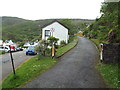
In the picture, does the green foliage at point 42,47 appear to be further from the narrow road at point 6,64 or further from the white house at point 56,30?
the white house at point 56,30

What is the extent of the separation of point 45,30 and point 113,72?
2423 centimetres

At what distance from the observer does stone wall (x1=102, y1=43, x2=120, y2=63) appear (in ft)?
33.2

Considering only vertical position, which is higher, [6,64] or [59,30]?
[59,30]

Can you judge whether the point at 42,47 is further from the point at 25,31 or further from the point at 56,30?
the point at 25,31

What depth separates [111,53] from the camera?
33.7 feet

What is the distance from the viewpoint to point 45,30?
30844 mm

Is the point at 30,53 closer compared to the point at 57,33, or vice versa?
the point at 30,53

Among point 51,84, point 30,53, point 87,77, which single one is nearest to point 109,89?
point 87,77

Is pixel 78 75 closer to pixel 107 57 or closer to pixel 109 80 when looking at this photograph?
pixel 109 80

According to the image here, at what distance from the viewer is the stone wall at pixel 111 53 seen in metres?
10.1

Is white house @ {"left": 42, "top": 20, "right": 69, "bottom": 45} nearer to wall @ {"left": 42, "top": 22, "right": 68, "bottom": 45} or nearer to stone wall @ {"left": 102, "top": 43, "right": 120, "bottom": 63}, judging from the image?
wall @ {"left": 42, "top": 22, "right": 68, "bottom": 45}

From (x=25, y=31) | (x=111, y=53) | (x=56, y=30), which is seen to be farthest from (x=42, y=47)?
(x=25, y=31)

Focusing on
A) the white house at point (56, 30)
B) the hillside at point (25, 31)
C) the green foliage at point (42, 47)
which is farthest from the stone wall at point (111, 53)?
the hillside at point (25, 31)

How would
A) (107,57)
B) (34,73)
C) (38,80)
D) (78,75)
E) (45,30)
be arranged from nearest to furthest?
(38,80) → (78,75) → (34,73) → (107,57) → (45,30)
